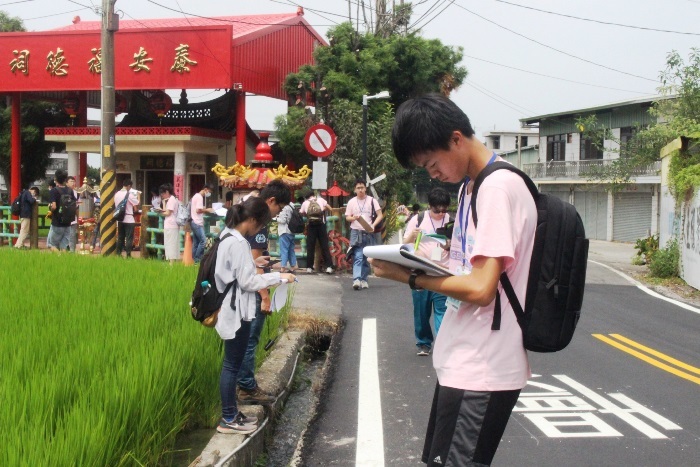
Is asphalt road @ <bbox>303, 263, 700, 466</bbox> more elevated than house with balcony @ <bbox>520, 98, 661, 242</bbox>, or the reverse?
house with balcony @ <bbox>520, 98, 661, 242</bbox>

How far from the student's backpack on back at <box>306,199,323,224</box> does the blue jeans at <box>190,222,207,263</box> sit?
216 centimetres

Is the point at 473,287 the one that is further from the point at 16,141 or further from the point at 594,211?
the point at 594,211

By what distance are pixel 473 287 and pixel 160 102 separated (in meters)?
24.0

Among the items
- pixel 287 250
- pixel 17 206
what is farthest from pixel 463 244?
pixel 17 206

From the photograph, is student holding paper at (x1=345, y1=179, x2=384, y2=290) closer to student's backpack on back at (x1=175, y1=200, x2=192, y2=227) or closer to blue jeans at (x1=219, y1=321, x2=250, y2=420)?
student's backpack on back at (x1=175, y1=200, x2=192, y2=227)

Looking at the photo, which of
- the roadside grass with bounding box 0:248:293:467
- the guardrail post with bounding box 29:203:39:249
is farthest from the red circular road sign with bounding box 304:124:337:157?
the roadside grass with bounding box 0:248:293:467

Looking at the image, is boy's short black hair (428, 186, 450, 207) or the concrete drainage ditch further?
boy's short black hair (428, 186, 450, 207)

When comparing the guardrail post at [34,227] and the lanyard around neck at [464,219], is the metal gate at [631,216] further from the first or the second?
the lanyard around neck at [464,219]

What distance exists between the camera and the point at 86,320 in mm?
5746

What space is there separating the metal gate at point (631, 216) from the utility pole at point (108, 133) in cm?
2570

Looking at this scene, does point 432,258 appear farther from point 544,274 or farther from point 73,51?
point 73,51

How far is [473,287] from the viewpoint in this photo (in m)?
2.55

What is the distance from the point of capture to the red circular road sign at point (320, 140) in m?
15.8

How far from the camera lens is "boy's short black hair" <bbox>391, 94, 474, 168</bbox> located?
8.77ft
